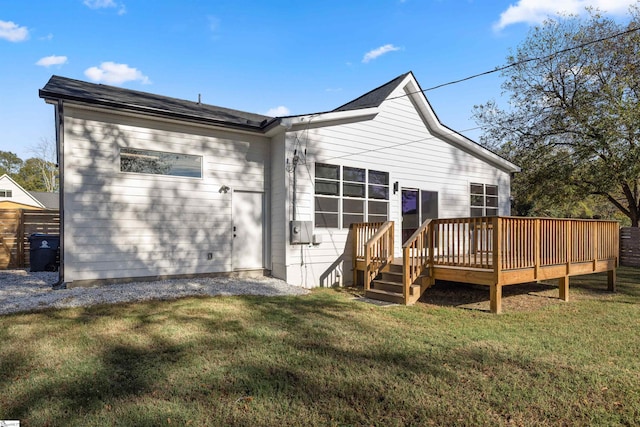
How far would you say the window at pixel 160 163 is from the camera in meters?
7.23

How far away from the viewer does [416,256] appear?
6891 mm

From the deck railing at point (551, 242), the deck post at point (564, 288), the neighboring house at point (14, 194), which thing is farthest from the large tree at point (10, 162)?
the deck post at point (564, 288)

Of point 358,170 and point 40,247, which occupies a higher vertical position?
point 358,170

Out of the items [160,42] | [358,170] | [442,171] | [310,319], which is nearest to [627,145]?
→ [442,171]

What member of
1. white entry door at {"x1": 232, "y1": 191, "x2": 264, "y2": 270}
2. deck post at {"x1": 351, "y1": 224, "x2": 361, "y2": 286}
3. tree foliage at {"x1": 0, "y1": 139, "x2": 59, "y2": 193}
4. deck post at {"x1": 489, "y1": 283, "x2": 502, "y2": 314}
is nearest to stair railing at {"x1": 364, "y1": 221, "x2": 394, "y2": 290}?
deck post at {"x1": 351, "y1": 224, "x2": 361, "y2": 286}

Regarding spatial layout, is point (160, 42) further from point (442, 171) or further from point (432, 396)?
point (432, 396)

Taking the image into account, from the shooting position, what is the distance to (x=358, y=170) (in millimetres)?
9078

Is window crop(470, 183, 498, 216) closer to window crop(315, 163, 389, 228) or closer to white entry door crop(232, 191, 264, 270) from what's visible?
window crop(315, 163, 389, 228)

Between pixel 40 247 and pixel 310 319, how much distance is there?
7.90 metres

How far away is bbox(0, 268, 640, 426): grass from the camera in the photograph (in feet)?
8.80

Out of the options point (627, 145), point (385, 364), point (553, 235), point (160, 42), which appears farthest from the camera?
point (627, 145)

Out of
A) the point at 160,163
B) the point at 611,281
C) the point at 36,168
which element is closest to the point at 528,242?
the point at 611,281

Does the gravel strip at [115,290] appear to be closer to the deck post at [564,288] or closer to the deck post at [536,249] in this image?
the deck post at [536,249]

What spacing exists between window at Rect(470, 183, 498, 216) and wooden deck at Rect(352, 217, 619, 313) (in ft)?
11.4
